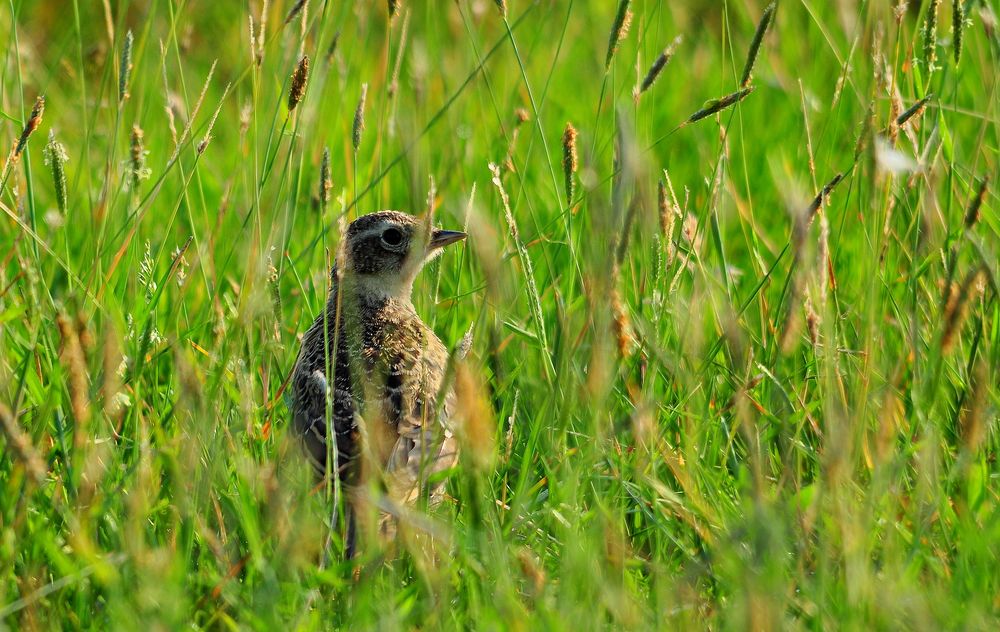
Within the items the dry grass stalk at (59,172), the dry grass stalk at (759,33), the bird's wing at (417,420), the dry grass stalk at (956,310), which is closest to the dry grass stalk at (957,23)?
the dry grass stalk at (759,33)

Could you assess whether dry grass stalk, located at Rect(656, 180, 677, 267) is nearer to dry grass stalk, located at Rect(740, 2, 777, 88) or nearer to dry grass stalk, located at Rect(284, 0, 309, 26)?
dry grass stalk, located at Rect(740, 2, 777, 88)

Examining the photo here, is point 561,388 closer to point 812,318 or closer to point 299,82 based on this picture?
point 812,318

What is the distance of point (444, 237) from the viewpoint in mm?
4793

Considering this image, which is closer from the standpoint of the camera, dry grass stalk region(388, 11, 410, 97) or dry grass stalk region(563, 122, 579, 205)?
dry grass stalk region(563, 122, 579, 205)

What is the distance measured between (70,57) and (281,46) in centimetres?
295

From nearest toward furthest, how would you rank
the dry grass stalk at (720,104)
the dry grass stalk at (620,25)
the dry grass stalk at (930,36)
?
the dry grass stalk at (720,104), the dry grass stalk at (620,25), the dry grass stalk at (930,36)

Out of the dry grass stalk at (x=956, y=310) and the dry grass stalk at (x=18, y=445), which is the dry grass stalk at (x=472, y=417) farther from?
the dry grass stalk at (x=956, y=310)

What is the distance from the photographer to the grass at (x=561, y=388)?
276 cm

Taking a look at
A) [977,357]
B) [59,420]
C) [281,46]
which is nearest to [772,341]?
[977,357]

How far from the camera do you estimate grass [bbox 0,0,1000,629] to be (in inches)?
109

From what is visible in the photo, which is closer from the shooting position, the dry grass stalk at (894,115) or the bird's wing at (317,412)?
the dry grass stalk at (894,115)

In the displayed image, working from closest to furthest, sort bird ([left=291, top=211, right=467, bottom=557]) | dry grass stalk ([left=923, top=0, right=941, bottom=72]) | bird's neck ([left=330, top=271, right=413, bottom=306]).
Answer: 1. dry grass stalk ([left=923, top=0, right=941, bottom=72])
2. bird ([left=291, top=211, right=467, bottom=557])
3. bird's neck ([left=330, top=271, right=413, bottom=306])

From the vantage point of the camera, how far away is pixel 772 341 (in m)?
4.37

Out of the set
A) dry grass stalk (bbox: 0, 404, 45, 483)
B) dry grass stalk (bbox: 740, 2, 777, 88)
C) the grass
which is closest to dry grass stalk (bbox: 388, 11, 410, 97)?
the grass
